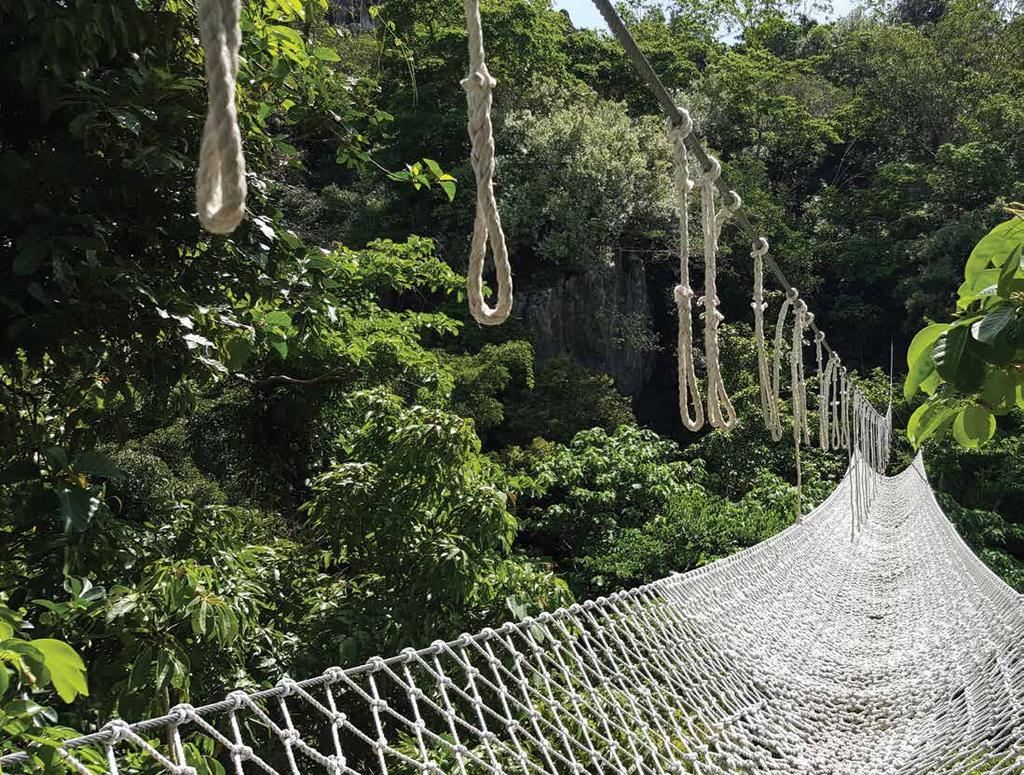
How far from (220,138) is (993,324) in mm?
605

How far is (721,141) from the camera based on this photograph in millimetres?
11766

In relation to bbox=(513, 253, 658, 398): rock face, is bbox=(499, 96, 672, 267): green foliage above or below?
above

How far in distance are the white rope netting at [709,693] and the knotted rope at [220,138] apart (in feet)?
1.69

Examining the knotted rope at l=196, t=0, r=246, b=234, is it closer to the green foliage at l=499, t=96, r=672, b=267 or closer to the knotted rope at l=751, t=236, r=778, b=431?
the knotted rope at l=751, t=236, r=778, b=431

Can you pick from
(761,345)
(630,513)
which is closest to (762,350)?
(761,345)

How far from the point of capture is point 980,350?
2.45 feet

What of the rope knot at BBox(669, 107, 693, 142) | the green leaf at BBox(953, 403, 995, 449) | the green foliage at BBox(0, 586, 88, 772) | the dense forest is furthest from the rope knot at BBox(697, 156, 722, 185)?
the green foliage at BBox(0, 586, 88, 772)

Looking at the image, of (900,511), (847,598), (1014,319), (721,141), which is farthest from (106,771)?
(721,141)

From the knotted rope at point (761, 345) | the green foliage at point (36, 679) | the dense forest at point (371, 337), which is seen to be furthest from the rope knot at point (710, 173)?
the green foliage at point (36, 679)

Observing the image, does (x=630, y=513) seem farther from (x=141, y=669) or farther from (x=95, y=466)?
(x=95, y=466)

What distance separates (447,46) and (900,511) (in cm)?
653

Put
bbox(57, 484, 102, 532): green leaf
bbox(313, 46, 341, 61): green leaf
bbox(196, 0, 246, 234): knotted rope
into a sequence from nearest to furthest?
bbox(196, 0, 246, 234): knotted rope, bbox(57, 484, 102, 532): green leaf, bbox(313, 46, 341, 61): green leaf

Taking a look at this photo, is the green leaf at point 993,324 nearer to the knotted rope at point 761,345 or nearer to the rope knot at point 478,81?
the rope knot at point 478,81

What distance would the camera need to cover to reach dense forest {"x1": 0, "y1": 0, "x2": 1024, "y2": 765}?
1.34 metres
